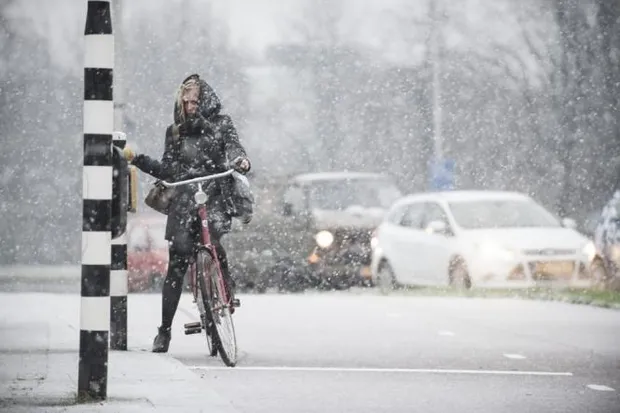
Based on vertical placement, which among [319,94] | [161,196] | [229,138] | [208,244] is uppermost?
[319,94]

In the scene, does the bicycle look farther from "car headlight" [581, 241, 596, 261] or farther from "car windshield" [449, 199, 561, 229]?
"car windshield" [449, 199, 561, 229]

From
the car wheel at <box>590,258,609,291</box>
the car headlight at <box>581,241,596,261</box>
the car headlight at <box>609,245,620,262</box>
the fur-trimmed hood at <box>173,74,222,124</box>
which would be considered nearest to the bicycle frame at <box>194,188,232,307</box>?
the fur-trimmed hood at <box>173,74,222,124</box>

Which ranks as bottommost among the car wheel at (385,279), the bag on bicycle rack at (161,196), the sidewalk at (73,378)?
the car wheel at (385,279)

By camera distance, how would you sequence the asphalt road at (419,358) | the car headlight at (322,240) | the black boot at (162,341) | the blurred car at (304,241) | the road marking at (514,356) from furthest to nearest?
the car headlight at (322,240) → the blurred car at (304,241) → the road marking at (514,356) → the black boot at (162,341) → the asphalt road at (419,358)

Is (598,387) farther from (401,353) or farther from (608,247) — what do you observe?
(608,247)

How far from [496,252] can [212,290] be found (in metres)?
10.5

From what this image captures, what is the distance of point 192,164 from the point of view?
11.1 m

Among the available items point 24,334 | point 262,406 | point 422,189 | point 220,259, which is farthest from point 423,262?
point 422,189

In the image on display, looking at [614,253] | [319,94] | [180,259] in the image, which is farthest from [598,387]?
[319,94]

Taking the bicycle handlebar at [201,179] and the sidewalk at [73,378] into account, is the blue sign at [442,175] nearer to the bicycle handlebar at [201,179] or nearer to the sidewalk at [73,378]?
the sidewalk at [73,378]

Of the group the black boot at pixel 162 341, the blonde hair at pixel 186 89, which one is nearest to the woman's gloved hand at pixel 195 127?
the blonde hair at pixel 186 89

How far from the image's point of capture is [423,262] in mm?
22312

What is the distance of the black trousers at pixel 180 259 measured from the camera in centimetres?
1097

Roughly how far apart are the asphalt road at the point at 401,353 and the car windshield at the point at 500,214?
371cm
